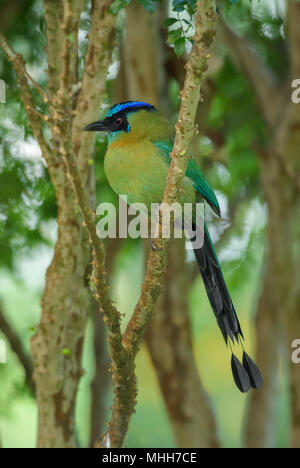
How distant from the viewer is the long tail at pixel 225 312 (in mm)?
2139

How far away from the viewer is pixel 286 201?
13.2 ft

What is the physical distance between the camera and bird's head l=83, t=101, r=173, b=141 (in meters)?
2.59

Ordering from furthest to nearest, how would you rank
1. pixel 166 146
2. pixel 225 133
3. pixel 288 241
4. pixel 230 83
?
pixel 230 83 < pixel 225 133 < pixel 288 241 < pixel 166 146

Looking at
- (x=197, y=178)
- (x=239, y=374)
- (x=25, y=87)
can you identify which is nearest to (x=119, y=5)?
(x=25, y=87)

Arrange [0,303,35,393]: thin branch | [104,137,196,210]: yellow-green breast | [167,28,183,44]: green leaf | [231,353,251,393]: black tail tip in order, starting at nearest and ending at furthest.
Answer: [167,28,183,44]: green leaf < [231,353,251,393]: black tail tip < [104,137,196,210]: yellow-green breast < [0,303,35,393]: thin branch

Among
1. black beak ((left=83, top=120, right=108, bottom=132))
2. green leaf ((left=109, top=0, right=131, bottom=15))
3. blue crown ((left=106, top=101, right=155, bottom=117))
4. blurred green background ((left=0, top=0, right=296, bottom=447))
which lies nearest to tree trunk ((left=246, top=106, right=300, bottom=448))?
blurred green background ((left=0, top=0, right=296, bottom=447))

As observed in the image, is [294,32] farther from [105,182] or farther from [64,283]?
[64,283]

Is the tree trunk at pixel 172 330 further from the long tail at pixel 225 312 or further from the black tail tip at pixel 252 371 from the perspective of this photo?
the black tail tip at pixel 252 371

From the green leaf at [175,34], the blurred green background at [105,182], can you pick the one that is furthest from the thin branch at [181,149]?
the blurred green background at [105,182]

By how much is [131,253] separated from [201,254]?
2374 millimetres

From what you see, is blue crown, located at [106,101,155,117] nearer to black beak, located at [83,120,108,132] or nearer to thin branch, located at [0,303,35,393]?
black beak, located at [83,120,108,132]

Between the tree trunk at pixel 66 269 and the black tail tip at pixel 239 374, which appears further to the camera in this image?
the tree trunk at pixel 66 269
